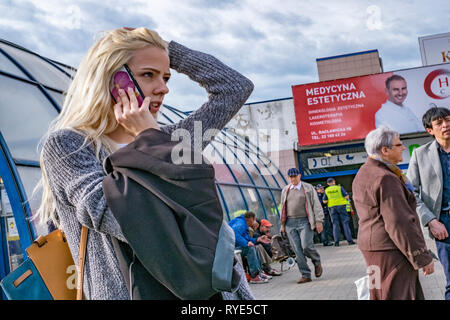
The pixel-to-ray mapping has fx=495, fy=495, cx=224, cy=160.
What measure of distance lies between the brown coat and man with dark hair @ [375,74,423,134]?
1690 centimetres

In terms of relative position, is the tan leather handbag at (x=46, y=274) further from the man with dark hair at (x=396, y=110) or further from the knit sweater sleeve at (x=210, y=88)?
the man with dark hair at (x=396, y=110)

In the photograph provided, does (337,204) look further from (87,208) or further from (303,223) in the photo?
(87,208)

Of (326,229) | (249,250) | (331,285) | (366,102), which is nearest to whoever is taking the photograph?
(331,285)

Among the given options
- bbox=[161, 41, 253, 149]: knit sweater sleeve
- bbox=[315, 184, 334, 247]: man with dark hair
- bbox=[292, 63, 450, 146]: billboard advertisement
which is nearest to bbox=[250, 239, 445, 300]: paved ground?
bbox=[315, 184, 334, 247]: man with dark hair

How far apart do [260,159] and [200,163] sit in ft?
61.1

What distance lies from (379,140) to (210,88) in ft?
7.52

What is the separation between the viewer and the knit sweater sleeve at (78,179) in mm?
1257

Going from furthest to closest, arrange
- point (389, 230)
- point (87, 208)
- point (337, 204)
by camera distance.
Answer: point (337, 204) < point (389, 230) < point (87, 208)

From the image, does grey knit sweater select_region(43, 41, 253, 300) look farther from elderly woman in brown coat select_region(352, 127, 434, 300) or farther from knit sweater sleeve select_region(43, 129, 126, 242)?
elderly woman in brown coat select_region(352, 127, 434, 300)

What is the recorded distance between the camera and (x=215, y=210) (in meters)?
1.29

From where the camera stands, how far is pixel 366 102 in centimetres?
2036

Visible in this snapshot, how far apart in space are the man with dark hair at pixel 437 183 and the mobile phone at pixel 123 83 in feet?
→ 11.0

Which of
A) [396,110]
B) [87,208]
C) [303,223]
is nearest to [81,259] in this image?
[87,208]
